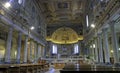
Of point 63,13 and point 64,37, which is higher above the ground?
point 63,13

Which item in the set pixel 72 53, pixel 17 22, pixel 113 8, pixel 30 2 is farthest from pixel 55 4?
pixel 72 53

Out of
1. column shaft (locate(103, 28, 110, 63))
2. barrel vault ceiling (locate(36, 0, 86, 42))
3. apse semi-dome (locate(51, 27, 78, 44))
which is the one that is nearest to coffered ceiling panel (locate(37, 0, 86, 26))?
barrel vault ceiling (locate(36, 0, 86, 42))

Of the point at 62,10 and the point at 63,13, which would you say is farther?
the point at 63,13

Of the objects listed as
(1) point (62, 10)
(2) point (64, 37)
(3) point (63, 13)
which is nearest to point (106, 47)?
(1) point (62, 10)

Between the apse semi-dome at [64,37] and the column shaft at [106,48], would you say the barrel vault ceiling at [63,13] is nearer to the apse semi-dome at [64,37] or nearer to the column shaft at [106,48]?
the apse semi-dome at [64,37]

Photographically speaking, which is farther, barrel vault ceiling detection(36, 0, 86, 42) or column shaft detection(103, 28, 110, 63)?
barrel vault ceiling detection(36, 0, 86, 42)

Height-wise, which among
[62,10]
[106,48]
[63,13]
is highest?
[62,10]

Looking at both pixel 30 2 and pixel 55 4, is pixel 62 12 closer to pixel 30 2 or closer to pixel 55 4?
pixel 55 4

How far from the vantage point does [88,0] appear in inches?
784

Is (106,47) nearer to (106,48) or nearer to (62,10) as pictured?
(106,48)

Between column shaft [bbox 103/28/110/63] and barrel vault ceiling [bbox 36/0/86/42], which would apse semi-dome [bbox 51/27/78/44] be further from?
column shaft [bbox 103/28/110/63]

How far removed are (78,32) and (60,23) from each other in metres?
4.56

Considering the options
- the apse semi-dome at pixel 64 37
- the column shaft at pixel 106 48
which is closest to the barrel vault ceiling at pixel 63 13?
the apse semi-dome at pixel 64 37

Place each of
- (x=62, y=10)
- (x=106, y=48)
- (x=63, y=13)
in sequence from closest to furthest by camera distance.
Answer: (x=106, y=48) → (x=62, y=10) → (x=63, y=13)
